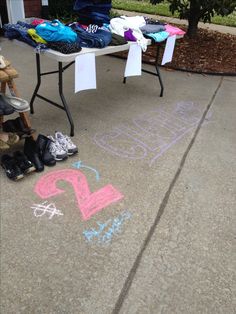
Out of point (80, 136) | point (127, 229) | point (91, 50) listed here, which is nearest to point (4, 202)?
point (127, 229)

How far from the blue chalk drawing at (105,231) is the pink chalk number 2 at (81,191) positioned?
129 millimetres

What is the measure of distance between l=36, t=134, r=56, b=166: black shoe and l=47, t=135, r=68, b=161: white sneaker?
0.03 meters

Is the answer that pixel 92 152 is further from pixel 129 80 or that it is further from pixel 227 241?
pixel 129 80

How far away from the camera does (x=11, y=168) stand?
2.47m

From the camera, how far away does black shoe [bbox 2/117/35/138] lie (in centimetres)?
269

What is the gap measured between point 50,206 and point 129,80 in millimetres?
3000

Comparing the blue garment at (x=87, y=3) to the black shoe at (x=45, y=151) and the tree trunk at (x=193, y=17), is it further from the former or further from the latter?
the tree trunk at (x=193, y=17)

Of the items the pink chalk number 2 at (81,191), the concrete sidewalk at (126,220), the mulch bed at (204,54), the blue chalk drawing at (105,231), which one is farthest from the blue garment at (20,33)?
the mulch bed at (204,54)

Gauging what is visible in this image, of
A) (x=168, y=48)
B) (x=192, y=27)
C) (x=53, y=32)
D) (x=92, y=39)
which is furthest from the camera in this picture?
(x=192, y=27)

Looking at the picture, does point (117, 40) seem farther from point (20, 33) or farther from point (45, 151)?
point (45, 151)

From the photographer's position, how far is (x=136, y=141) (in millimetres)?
3121

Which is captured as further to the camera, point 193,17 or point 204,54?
point 193,17

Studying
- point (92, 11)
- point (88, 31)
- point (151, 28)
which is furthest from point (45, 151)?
point (151, 28)

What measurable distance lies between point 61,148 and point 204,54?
174 inches
